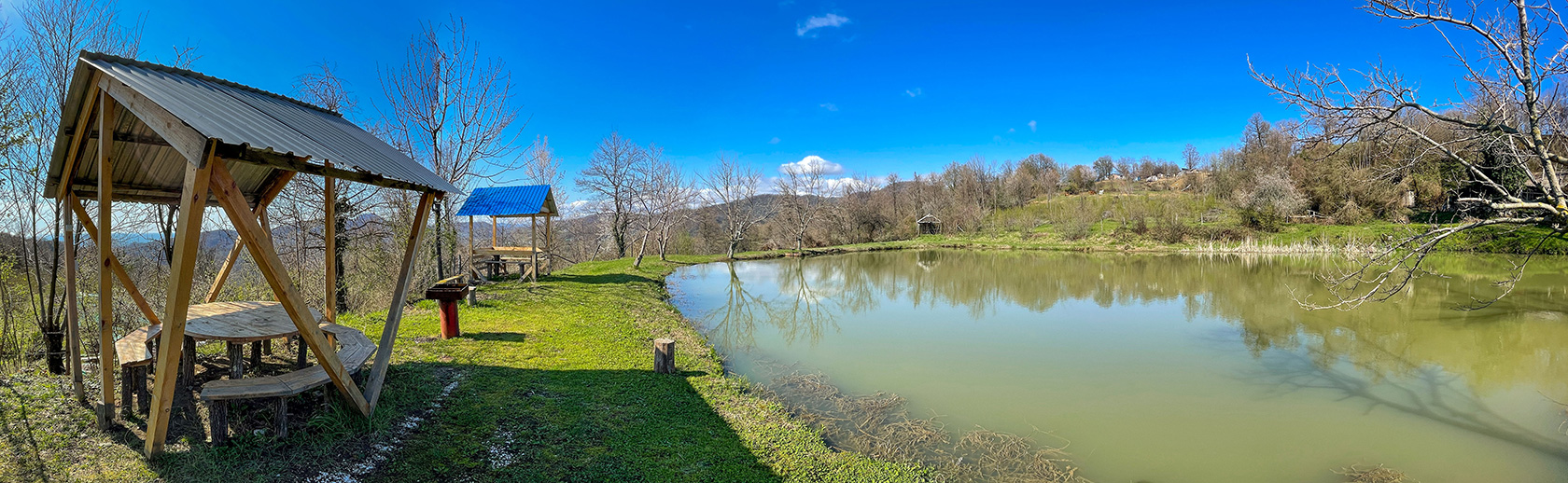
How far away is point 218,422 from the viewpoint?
3660mm

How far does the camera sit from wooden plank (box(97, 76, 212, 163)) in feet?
9.72

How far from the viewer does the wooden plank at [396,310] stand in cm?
442

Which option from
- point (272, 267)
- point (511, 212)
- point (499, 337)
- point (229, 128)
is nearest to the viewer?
point (229, 128)

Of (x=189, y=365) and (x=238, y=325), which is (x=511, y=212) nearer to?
(x=189, y=365)

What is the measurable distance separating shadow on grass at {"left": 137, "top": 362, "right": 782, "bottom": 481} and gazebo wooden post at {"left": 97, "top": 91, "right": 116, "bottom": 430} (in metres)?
1.00

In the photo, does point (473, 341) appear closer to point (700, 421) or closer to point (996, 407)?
point (700, 421)

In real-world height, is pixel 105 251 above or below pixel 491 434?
above

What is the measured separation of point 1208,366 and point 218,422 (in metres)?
10.3

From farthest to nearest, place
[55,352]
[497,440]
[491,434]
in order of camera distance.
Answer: [55,352]
[491,434]
[497,440]

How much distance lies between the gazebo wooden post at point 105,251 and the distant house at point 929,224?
136 ft

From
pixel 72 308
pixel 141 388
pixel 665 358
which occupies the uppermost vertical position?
pixel 72 308

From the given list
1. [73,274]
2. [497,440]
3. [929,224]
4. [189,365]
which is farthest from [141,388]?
[929,224]

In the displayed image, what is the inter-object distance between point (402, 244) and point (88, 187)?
719 cm

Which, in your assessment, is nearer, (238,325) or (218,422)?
(218,422)
